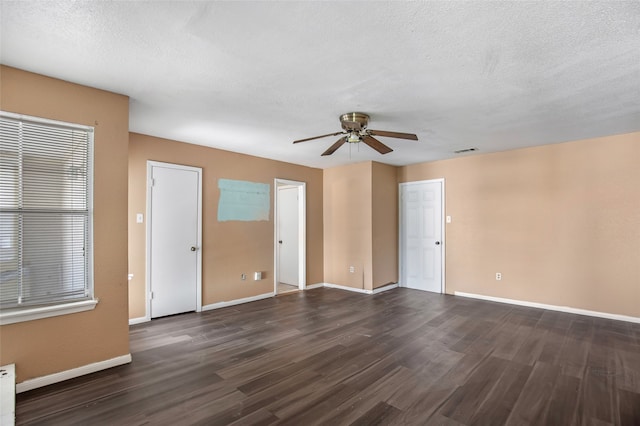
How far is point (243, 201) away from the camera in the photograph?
514 centimetres

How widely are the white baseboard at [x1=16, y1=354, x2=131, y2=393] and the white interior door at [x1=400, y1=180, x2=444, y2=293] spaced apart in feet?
16.1

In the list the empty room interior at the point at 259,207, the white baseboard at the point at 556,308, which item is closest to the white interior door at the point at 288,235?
the empty room interior at the point at 259,207

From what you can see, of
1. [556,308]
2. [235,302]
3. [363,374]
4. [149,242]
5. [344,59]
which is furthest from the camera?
[235,302]

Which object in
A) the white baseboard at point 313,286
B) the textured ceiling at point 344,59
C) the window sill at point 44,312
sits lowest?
the white baseboard at point 313,286

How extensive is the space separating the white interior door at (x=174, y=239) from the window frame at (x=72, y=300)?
1491mm

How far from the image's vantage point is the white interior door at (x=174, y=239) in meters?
4.17

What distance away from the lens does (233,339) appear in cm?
346

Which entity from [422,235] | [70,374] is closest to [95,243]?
[70,374]

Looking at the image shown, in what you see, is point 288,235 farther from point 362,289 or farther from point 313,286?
point 362,289

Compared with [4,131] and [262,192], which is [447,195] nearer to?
[262,192]

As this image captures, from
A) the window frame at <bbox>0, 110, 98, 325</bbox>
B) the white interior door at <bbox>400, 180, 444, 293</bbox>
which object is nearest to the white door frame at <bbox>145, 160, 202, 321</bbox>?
the window frame at <bbox>0, 110, 98, 325</bbox>

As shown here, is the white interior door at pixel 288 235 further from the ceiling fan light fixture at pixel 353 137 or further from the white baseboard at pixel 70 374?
the white baseboard at pixel 70 374

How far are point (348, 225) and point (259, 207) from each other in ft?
6.03

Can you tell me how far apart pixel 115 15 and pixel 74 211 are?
1655 mm
